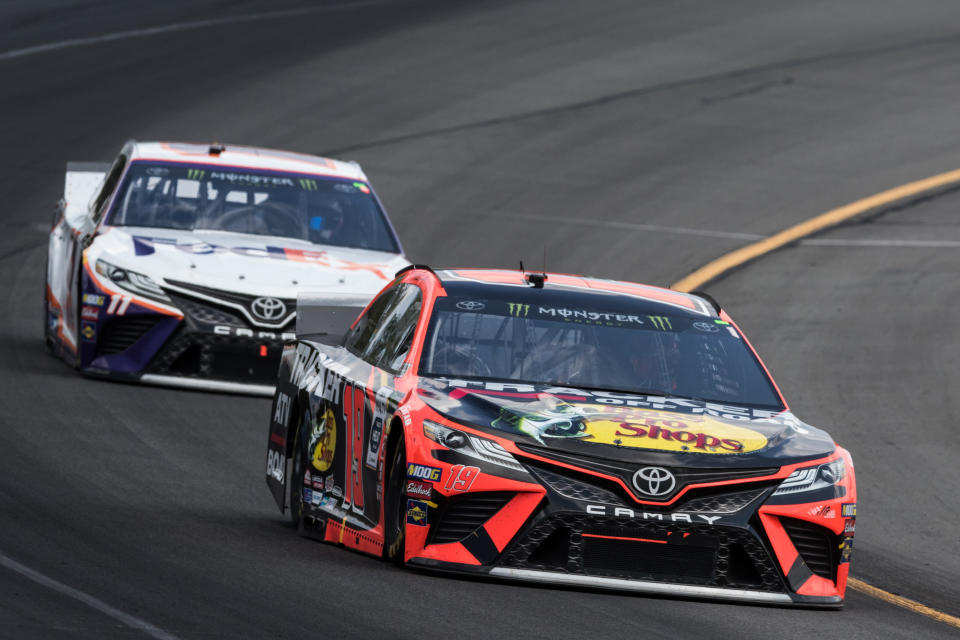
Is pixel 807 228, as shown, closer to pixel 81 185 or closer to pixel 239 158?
pixel 239 158

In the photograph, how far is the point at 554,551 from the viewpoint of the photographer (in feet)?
25.8

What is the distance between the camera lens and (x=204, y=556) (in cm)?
845

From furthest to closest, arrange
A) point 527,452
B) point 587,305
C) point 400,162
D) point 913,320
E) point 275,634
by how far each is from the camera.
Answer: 1. point 400,162
2. point 913,320
3. point 587,305
4. point 527,452
5. point 275,634

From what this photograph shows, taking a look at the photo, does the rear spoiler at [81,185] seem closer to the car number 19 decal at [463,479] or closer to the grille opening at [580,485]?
the car number 19 decal at [463,479]

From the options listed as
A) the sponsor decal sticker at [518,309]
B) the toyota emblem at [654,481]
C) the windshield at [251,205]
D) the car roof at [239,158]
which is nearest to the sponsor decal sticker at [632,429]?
the toyota emblem at [654,481]

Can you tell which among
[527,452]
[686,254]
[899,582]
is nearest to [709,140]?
[686,254]

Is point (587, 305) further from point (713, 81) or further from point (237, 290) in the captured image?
point (713, 81)

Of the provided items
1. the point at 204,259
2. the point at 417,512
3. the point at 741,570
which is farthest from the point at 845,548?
the point at 204,259

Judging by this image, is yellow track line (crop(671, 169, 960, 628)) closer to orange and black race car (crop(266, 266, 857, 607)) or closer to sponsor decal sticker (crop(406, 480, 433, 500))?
orange and black race car (crop(266, 266, 857, 607))

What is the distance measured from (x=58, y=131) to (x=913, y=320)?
12.6 metres

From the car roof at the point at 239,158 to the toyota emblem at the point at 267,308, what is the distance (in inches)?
77.4

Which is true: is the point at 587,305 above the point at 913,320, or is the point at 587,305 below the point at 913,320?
above

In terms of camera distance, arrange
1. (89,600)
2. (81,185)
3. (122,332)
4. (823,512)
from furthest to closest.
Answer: (81,185) → (122,332) → (823,512) → (89,600)

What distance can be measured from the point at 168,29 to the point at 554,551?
26444 mm
